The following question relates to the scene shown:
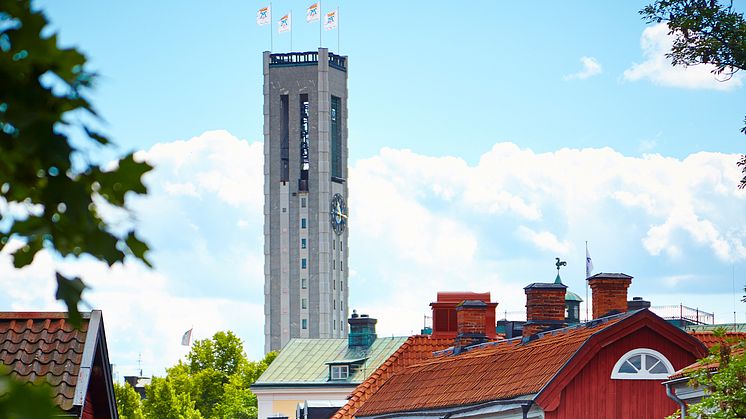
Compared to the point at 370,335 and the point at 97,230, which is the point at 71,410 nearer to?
the point at 97,230

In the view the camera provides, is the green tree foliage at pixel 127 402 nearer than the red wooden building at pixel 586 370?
No

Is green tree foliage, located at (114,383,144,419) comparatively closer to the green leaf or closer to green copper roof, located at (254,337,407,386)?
green copper roof, located at (254,337,407,386)

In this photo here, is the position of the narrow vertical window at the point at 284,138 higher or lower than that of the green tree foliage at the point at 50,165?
higher

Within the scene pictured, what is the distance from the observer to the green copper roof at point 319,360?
247 ft

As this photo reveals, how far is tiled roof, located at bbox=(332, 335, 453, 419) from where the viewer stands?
4175 centimetres

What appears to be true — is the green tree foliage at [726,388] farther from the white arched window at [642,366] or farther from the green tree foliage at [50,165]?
the green tree foliage at [50,165]

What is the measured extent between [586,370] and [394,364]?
14.4m

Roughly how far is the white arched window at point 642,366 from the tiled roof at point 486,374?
0.78 metres

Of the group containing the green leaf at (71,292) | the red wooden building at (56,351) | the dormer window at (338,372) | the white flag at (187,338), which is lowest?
the green leaf at (71,292)

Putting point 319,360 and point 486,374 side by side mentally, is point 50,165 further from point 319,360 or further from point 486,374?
point 319,360

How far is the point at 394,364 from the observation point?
4272 cm

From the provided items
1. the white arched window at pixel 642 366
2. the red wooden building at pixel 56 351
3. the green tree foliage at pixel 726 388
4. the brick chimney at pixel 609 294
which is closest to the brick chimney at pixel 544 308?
the brick chimney at pixel 609 294

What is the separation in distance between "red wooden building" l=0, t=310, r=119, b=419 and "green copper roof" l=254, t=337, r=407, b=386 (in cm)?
5610

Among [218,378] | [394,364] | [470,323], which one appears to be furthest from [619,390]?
[218,378]
